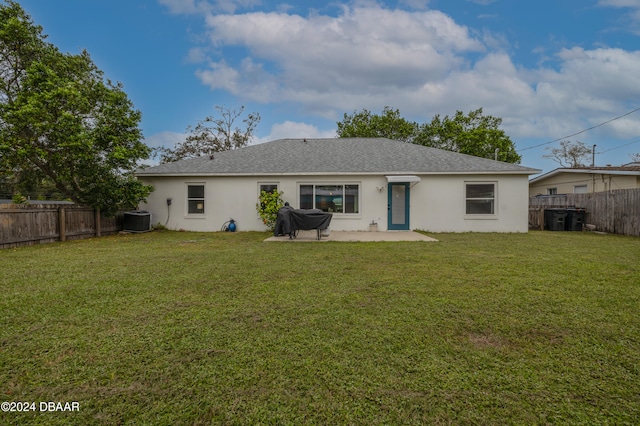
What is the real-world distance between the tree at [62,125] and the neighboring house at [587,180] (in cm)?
2108

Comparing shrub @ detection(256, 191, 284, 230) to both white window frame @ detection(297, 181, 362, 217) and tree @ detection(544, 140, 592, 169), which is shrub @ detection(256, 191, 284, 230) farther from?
tree @ detection(544, 140, 592, 169)

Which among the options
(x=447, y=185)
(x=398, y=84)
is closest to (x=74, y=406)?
(x=447, y=185)

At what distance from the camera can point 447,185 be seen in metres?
12.2

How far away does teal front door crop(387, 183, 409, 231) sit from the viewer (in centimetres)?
1236

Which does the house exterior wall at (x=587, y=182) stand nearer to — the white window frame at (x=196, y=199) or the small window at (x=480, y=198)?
the small window at (x=480, y=198)

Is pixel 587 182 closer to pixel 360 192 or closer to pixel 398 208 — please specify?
pixel 398 208

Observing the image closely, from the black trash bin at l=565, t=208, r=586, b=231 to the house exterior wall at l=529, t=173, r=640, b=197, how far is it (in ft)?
11.7

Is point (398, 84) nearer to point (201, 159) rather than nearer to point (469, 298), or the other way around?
point (201, 159)

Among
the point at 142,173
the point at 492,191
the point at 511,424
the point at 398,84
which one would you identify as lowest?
the point at 511,424

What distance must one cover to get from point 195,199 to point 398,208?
8.50 m

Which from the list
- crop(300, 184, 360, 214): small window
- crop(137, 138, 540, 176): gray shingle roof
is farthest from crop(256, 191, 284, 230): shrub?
crop(300, 184, 360, 214): small window

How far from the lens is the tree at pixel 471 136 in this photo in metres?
28.7

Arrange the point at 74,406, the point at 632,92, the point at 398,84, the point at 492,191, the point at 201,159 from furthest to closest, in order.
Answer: the point at 398,84 → the point at 632,92 → the point at 201,159 → the point at 492,191 → the point at 74,406

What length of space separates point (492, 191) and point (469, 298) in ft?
32.6
